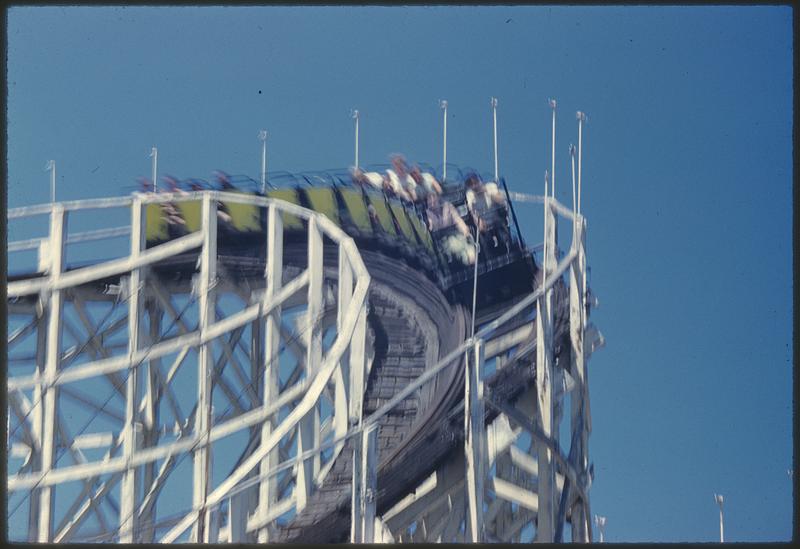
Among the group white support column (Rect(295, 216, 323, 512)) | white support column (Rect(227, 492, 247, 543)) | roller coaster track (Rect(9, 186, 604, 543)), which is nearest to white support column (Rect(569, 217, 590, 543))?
roller coaster track (Rect(9, 186, 604, 543))

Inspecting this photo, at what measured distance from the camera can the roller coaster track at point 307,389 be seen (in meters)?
20.4

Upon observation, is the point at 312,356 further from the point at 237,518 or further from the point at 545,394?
the point at 545,394

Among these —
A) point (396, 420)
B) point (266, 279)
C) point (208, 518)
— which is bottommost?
point (208, 518)

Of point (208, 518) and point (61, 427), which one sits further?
point (61, 427)

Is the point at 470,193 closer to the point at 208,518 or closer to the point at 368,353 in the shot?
the point at 368,353

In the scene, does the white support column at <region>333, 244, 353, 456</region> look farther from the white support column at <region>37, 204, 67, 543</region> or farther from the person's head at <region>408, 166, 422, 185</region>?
the white support column at <region>37, 204, 67, 543</region>

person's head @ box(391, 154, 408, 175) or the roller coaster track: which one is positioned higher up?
person's head @ box(391, 154, 408, 175)

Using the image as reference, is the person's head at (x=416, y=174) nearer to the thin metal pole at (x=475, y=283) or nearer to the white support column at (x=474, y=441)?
the thin metal pole at (x=475, y=283)

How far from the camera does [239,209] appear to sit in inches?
867

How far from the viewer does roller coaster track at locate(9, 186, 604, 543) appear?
20.4m

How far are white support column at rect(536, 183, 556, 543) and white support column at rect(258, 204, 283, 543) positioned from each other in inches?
124

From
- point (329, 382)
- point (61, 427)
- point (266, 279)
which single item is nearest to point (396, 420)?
point (329, 382)

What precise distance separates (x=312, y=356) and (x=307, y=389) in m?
0.64

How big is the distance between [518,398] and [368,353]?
1898 millimetres
